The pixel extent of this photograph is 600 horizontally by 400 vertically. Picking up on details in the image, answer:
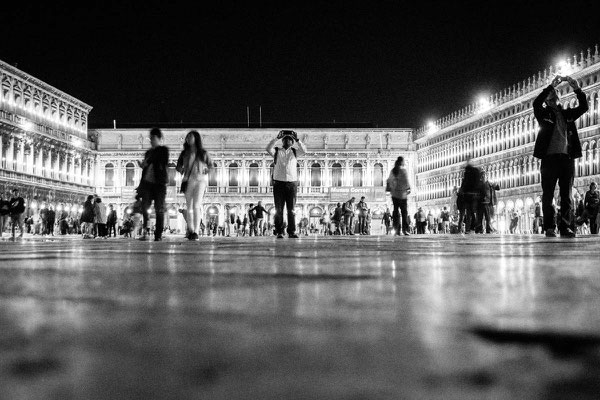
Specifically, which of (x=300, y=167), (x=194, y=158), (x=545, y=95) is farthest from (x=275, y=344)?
(x=300, y=167)

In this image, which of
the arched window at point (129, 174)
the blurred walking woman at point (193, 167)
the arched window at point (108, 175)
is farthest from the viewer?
the arched window at point (129, 174)

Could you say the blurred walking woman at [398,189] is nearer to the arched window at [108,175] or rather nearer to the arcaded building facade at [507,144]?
the arcaded building facade at [507,144]

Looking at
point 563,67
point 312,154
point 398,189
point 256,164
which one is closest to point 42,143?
point 256,164

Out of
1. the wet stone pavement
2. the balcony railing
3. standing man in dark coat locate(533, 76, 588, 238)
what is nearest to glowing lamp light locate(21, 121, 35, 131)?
the balcony railing

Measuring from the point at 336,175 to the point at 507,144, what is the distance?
60.9 ft

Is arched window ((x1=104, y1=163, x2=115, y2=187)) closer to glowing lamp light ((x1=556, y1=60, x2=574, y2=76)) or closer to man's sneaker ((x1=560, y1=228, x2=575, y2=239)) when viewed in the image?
glowing lamp light ((x1=556, y1=60, x2=574, y2=76))

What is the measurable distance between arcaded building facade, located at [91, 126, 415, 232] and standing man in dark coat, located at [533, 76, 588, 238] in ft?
180

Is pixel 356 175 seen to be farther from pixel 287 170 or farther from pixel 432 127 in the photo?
pixel 287 170

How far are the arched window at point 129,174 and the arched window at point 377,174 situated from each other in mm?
20958

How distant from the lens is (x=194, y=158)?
807 centimetres

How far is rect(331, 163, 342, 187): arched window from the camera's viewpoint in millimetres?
63250

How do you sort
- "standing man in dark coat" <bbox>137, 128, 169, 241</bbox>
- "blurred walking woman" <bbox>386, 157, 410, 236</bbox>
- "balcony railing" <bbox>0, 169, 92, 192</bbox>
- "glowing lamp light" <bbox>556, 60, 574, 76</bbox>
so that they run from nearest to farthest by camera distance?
"standing man in dark coat" <bbox>137, 128, 169, 241</bbox> → "blurred walking woman" <bbox>386, 157, 410, 236</bbox> → "glowing lamp light" <bbox>556, 60, 574, 76</bbox> → "balcony railing" <bbox>0, 169, 92, 192</bbox>

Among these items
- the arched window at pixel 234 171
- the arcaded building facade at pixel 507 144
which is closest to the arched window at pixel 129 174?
the arched window at pixel 234 171

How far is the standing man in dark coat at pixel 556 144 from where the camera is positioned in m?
6.40
